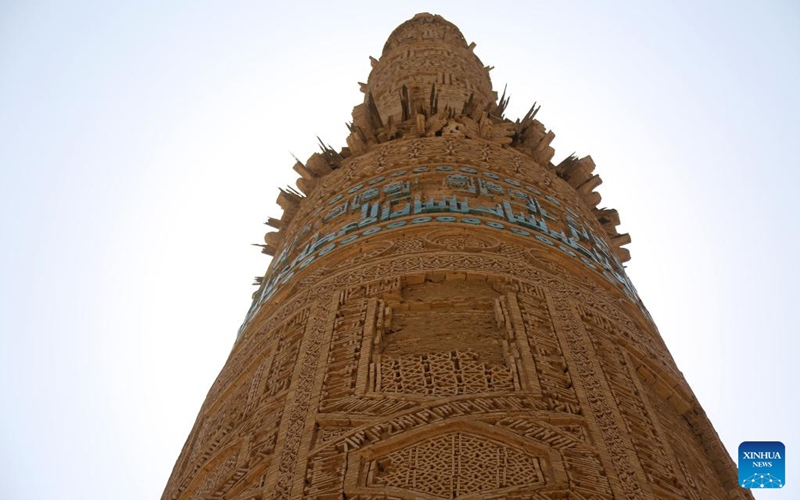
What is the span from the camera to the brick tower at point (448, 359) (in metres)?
3.92

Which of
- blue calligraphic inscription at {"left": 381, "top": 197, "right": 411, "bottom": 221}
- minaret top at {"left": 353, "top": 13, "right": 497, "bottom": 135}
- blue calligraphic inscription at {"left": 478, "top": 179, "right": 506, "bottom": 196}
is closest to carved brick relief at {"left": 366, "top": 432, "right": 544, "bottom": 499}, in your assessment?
blue calligraphic inscription at {"left": 381, "top": 197, "right": 411, "bottom": 221}

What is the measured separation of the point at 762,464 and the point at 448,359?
180 centimetres

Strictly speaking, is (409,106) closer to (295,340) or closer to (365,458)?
(295,340)

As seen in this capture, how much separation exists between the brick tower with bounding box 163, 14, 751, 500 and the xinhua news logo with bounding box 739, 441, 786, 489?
9 centimetres

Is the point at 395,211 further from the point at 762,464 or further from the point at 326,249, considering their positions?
the point at 762,464

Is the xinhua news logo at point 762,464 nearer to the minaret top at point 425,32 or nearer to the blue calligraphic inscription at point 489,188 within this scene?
the blue calligraphic inscription at point 489,188

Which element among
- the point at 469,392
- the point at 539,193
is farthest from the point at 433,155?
the point at 469,392

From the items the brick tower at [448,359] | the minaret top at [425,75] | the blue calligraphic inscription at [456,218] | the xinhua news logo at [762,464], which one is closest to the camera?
the brick tower at [448,359]

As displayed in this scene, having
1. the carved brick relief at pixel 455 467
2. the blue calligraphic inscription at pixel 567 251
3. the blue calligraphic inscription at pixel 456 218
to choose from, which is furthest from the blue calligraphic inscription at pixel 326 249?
the carved brick relief at pixel 455 467

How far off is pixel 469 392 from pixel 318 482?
878 millimetres

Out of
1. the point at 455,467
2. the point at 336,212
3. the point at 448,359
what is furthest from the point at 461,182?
the point at 455,467

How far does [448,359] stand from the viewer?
4.73 meters

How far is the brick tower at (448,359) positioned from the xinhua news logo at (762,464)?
9 centimetres

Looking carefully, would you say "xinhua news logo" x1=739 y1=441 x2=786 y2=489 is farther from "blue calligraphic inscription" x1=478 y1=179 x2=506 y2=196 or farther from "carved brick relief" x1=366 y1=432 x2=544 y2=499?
"blue calligraphic inscription" x1=478 y1=179 x2=506 y2=196
